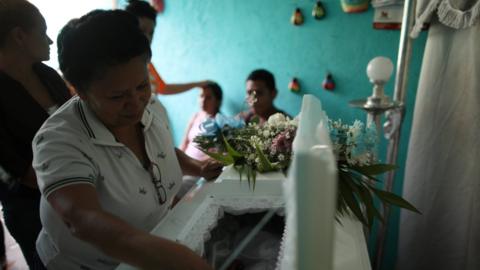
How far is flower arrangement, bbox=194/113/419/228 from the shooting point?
833 mm

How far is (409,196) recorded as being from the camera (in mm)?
1419

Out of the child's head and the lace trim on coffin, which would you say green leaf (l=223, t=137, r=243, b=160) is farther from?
the child's head

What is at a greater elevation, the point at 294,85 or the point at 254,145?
the point at 294,85

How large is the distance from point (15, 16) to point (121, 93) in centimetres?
53

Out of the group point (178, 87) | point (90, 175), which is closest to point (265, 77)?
point (178, 87)

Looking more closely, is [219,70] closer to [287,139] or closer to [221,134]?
[221,134]

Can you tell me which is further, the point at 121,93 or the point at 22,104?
the point at 22,104

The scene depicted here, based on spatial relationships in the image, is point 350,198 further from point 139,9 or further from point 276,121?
point 139,9

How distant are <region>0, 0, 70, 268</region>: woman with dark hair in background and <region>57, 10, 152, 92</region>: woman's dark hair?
39cm

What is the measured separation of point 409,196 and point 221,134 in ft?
3.03

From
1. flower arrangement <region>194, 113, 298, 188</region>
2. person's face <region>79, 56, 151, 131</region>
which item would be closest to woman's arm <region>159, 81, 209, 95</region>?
flower arrangement <region>194, 113, 298, 188</region>

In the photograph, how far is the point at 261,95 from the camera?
1978 mm

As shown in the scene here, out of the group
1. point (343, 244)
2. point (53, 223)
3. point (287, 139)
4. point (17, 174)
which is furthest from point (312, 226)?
point (17, 174)

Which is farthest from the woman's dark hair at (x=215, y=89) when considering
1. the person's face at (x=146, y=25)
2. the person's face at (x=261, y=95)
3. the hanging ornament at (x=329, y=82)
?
the hanging ornament at (x=329, y=82)
